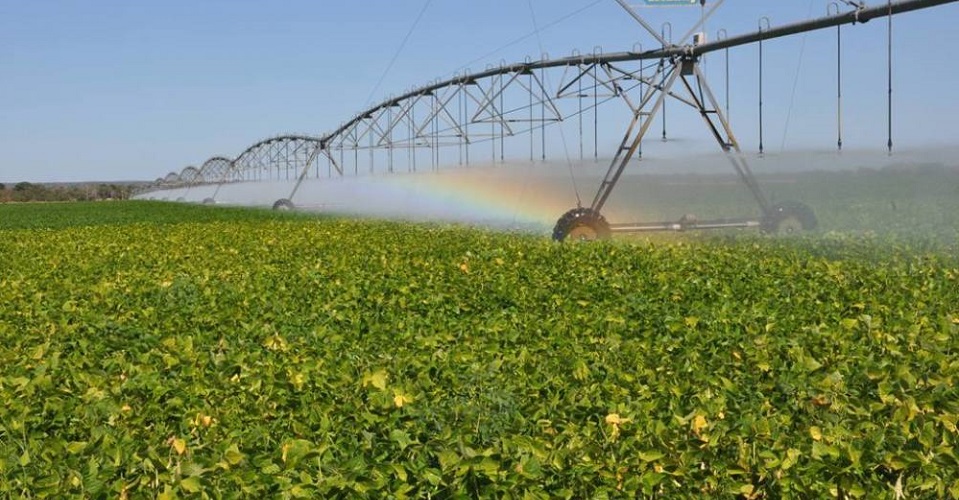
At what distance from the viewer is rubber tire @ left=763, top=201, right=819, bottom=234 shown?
23141 mm

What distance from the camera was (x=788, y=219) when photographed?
77.2ft

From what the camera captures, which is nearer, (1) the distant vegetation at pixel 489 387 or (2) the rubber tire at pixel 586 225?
(1) the distant vegetation at pixel 489 387

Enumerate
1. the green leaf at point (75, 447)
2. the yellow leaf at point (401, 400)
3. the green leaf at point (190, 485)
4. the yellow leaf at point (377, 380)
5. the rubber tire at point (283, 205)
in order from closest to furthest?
the green leaf at point (190, 485) < the green leaf at point (75, 447) < the yellow leaf at point (401, 400) < the yellow leaf at point (377, 380) < the rubber tire at point (283, 205)

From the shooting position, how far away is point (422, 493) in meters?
4.01

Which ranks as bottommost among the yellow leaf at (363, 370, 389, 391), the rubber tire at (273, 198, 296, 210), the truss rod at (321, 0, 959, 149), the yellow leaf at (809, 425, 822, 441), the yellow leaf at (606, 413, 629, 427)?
the yellow leaf at (809, 425, 822, 441)

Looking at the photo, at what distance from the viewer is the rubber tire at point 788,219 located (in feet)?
75.9

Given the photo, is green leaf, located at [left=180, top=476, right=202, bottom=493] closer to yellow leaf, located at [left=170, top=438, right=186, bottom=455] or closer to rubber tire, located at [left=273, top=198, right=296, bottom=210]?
yellow leaf, located at [left=170, top=438, right=186, bottom=455]

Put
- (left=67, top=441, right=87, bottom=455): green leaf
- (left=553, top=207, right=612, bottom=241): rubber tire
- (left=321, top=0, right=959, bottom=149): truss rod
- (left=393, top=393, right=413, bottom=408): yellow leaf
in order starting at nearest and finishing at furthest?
(left=67, top=441, right=87, bottom=455): green leaf
(left=393, top=393, right=413, bottom=408): yellow leaf
(left=321, top=0, right=959, bottom=149): truss rod
(left=553, top=207, right=612, bottom=241): rubber tire

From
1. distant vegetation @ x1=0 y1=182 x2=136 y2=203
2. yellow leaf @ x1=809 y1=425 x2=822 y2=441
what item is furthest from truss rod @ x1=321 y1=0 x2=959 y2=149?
distant vegetation @ x1=0 y1=182 x2=136 y2=203

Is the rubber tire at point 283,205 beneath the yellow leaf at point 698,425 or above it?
above

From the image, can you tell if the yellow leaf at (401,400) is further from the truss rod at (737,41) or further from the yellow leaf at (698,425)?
the truss rod at (737,41)

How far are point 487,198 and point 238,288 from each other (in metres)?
30.0

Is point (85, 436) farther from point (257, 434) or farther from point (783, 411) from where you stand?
point (783, 411)

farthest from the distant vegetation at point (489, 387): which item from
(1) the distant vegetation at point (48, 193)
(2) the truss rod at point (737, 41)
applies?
(1) the distant vegetation at point (48, 193)
